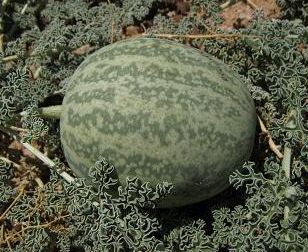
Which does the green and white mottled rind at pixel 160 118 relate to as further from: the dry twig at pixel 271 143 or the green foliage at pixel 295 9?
the green foliage at pixel 295 9

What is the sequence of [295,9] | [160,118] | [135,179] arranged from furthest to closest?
[295,9], [135,179], [160,118]

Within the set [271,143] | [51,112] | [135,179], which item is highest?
→ [51,112]

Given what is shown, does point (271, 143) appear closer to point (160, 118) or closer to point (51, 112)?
point (160, 118)

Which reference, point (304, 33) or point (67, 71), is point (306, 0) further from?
point (67, 71)

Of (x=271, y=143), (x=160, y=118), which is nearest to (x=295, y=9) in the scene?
(x=271, y=143)

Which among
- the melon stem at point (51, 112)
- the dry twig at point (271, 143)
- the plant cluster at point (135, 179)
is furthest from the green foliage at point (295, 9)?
the melon stem at point (51, 112)

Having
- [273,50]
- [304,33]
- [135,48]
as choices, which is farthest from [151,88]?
[304,33]
